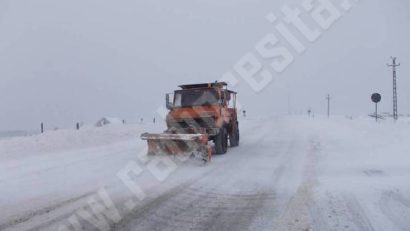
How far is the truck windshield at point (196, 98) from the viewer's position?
53.1 feet

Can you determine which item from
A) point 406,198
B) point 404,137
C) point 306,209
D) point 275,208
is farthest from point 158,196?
point 404,137

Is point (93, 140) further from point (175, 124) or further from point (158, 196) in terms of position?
point (158, 196)

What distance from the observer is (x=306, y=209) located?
699 centimetres

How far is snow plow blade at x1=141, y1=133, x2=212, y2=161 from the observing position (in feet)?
44.4

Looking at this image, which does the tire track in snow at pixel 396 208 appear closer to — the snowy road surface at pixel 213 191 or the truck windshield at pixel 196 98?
the snowy road surface at pixel 213 191

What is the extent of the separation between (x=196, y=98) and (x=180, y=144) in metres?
2.57

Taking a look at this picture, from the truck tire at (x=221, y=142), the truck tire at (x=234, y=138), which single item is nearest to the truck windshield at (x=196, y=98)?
the truck tire at (x=221, y=142)

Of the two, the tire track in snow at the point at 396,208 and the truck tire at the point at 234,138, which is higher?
the truck tire at the point at 234,138

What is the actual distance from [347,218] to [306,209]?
2.40 ft

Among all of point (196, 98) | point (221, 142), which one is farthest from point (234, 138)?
point (196, 98)

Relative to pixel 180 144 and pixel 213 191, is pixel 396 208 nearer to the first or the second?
pixel 213 191

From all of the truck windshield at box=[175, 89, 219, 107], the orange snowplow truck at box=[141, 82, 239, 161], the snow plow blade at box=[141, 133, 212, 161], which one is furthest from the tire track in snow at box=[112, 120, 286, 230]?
the truck windshield at box=[175, 89, 219, 107]

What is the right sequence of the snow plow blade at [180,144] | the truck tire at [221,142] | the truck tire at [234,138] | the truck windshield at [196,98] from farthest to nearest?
the truck tire at [234,138] < the truck windshield at [196,98] < the truck tire at [221,142] < the snow plow blade at [180,144]

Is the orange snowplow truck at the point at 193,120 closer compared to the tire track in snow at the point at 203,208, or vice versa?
the tire track in snow at the point at 203,208
